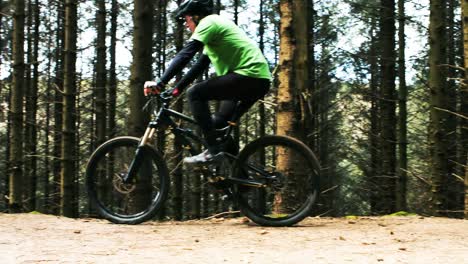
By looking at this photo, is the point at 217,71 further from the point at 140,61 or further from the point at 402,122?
the point at 402,122

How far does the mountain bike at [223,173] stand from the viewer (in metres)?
5.37

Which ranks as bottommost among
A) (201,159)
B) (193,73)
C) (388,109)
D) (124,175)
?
(124,175)

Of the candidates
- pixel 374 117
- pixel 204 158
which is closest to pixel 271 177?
pixel 204 158

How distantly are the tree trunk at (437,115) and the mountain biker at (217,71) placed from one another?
4.13 meters

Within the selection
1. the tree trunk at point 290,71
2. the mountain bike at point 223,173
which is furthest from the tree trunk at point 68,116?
the tree trunk at point 290,71

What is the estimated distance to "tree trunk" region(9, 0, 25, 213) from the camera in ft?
28.4

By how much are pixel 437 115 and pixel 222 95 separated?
486 cm

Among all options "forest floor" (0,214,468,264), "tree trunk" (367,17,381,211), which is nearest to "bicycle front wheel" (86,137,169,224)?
"forest floor" (0,214,468,264)

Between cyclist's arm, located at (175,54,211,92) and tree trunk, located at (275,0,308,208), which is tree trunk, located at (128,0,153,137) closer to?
tree trunk, located at (275,0,308,208)

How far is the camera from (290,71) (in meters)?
6.54

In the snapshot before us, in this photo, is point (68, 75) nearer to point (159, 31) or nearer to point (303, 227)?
point (303, 227)

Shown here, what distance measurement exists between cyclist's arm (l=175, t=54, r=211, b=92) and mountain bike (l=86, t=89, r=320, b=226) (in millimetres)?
194

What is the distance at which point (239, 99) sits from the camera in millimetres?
5242

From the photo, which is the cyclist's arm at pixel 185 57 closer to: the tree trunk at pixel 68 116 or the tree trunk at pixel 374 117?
the tree trunk at pixel 68 116
